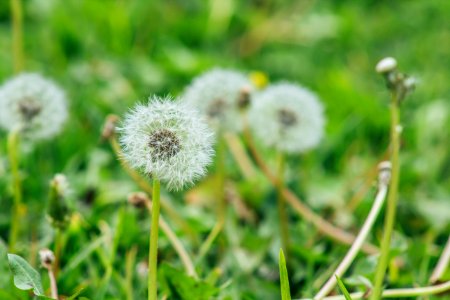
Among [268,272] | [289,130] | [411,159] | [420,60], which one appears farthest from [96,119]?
[420,60]

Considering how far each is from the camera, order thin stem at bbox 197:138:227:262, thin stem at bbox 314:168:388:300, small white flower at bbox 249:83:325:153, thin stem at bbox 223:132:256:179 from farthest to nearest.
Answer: thin stem at bbox 223:132:256:179 → small white flower at bbox 249:83:325:153 → thin stem at bbox 197:138:227:262 → thin stem at bbox 314:168:388:300

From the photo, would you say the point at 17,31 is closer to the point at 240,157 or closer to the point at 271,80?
the point at 240,157

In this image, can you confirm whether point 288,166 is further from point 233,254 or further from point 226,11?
point 226,11

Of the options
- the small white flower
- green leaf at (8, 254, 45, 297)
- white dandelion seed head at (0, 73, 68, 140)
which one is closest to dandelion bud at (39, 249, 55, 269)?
green leaf at (8, 254, 45, 297)

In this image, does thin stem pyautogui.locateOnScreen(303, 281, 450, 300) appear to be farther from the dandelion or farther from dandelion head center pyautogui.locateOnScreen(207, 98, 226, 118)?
dandelion head center pyautogui.locateOnScreen(207, 98, 226, 118)

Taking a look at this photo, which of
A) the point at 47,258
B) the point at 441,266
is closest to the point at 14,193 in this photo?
the point at 47,258

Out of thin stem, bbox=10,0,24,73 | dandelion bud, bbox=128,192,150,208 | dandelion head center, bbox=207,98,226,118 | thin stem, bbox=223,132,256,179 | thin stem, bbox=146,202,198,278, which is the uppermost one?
thin stem, bbox=10,0,24,73

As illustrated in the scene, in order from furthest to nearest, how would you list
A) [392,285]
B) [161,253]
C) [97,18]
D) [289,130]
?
[97,18] → [289,130] → [161,253] → [392,285]

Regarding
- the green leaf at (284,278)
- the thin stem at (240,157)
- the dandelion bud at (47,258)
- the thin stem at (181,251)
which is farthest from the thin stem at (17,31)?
the green leaf at (284,278)
